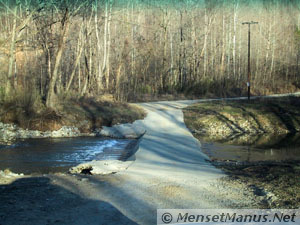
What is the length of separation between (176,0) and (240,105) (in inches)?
848

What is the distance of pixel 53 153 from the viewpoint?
1596 centimetres

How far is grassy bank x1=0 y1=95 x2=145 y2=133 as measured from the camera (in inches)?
857

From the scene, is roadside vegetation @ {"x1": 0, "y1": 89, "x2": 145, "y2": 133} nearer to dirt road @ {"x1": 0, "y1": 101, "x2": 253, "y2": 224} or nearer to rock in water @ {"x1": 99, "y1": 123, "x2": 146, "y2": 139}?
rock in water @ {"x1": 99, "y1": 123, "x2": 146, "y2": 139}

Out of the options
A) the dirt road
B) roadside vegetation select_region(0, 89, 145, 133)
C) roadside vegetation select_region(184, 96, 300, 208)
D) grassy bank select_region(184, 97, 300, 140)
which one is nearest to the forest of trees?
roadside vegetation select_region(0, 89, 145, 133)

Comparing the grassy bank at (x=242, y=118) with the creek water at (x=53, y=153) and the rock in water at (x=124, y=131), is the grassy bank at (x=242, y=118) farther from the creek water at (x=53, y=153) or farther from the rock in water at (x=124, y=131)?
the creek water at (x=53, y=153)

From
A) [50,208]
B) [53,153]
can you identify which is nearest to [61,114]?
[53,153]

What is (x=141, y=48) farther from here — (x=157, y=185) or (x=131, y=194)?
(x=131, y=194)

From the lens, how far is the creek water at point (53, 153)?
13.2 meters

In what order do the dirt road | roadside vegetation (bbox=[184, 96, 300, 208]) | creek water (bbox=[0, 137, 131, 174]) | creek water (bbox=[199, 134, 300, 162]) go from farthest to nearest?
creek water (bbox=[199, 134, 300, 162]) → creek water (bbox=[0, 137, 131, 174]) → roadside vegetation (bbox=[184, 96, 300, 208]) → the dirt road

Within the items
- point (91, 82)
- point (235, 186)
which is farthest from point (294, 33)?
point (235, 186)

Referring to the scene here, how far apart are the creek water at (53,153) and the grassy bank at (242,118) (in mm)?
6865

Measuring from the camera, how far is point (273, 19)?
60812mm

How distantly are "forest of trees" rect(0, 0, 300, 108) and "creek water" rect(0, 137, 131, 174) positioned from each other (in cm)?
473

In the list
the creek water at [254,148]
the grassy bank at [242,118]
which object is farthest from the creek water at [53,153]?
the grassy bank at [242,118]
